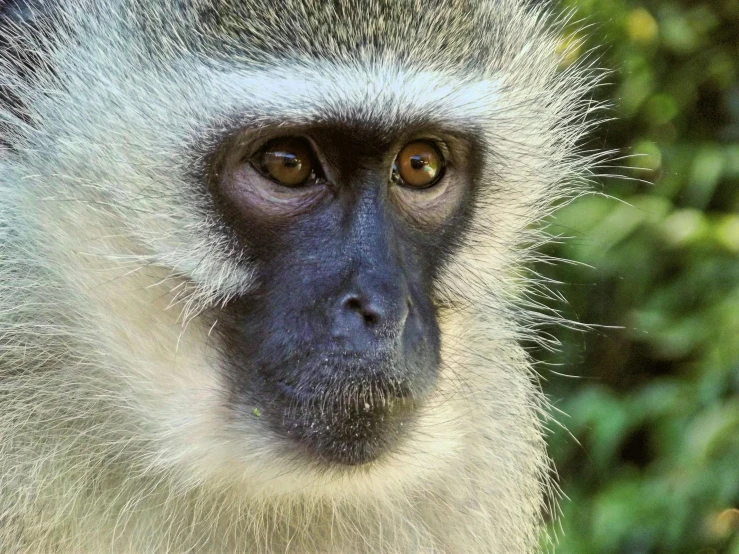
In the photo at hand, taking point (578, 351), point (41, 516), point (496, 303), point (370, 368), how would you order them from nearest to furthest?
point (370, 368), point (41, 516), point (496, 303), point (578, 351)

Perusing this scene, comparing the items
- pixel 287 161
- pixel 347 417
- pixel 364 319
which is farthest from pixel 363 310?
pixel 287 161

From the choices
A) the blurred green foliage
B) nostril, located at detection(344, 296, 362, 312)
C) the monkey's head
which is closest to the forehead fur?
the monkey's head

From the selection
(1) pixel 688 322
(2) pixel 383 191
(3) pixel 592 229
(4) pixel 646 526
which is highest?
(2) pixel 383 191

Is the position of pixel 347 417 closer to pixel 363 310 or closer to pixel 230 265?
pixel 363 310

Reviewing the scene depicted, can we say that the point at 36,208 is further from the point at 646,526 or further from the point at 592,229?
the point at 646,526

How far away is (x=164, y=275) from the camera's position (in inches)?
73.1

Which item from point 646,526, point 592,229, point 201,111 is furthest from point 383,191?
point 646,526

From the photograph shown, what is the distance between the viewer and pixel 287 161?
6.10 feet

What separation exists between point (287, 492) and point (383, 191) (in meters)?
0.64

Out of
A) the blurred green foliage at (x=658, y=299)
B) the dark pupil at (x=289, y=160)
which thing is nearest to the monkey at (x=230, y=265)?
the dark pupil at (x=289, y=160)

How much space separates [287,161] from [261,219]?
14 centimetres

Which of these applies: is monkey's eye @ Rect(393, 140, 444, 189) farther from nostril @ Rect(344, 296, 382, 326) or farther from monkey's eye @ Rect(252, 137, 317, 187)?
nostril @ Rect(344, 296, 382, 326)

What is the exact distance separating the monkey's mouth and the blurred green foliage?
140 centimetres

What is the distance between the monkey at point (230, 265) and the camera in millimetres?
1757
